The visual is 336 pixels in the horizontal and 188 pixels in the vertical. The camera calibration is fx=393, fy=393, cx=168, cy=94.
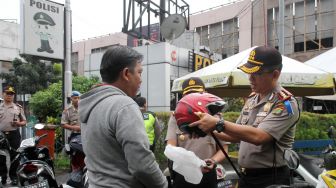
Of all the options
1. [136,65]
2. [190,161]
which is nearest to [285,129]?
[190,161]

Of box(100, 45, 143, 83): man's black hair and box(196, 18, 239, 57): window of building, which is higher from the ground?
box(196, 18, 239, 57): window of building

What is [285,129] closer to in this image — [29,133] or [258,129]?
[258,129]

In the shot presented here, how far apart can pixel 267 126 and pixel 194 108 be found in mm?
556

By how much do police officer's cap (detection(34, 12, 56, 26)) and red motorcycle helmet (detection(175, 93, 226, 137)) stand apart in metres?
6.76

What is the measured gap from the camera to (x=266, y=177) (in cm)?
251

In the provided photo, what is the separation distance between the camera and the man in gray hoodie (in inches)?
74.1

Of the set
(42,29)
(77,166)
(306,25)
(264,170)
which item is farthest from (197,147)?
(306,25)

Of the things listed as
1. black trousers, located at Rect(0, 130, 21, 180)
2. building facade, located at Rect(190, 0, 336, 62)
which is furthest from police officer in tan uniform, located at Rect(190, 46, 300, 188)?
building facade, located at Rect(190, 0, 336, 62)

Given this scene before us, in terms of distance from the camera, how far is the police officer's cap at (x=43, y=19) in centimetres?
808

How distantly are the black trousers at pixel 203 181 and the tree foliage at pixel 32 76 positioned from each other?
68.3ft

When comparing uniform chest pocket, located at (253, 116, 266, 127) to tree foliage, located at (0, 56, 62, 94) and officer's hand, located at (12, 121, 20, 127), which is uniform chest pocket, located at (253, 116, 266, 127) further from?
tree foliage, located at (0, 56, 62, 94)

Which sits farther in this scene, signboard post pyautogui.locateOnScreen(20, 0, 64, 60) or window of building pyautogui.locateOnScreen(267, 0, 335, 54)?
window of building pyautogui.locateOnScreen(267, 0, 335, 54)

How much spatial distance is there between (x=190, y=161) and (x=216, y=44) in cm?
2512

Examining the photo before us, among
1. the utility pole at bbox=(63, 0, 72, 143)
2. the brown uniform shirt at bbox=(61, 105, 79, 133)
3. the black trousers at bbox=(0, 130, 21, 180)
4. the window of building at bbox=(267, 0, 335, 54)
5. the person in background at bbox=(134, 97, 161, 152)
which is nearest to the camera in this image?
the person in background at bbox=(134, 97, 161, 152)
